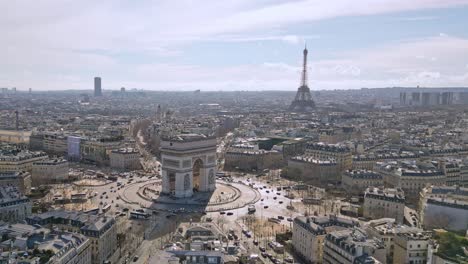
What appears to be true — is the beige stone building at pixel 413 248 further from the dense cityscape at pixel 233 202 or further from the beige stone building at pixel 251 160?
the beige stone building at pixel 251 160

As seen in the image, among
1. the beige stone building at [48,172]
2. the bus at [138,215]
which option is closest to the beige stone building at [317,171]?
the bus at [138,215]

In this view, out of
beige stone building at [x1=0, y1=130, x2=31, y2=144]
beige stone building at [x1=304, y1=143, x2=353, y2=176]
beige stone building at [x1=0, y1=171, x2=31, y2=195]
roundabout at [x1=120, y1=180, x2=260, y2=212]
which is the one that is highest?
beige stone building at [x1=304, y1=143, x2=353, y2=176]

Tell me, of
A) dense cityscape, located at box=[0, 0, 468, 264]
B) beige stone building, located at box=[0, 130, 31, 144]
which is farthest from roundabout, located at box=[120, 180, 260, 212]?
beige stone building, located at box=[0, 130, 31, 144]

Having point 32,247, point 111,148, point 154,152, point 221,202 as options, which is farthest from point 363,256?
point 154,152

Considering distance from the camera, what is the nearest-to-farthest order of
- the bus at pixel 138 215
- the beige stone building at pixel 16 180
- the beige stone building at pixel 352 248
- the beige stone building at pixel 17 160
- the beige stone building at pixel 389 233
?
the beige stone building at pixel 352 248, the beige stone building at pixel 389 233, the bus at pixel 138 215, the beige stone building at pixel 16 180, the beige stone building at pixel 17 160

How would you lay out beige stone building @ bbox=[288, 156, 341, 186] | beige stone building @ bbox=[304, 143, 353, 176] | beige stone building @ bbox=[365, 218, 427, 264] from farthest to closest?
beige stone building @ bbox=[304, 143, 353, 176] → beige stone building @ bbox=[288, 156, 341, 186] → beige stone building @ bbox=[365, 218, 427, 264]

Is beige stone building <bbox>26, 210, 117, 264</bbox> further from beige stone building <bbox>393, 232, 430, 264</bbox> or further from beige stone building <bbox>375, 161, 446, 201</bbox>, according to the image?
beige stone building <bbox>375, 161, 446, 201</bbox>

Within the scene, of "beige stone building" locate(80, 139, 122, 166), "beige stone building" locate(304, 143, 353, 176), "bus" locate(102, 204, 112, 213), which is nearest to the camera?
"bus" locate(102, 204, 112, 213)

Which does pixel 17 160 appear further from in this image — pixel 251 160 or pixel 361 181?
pixel 361 181

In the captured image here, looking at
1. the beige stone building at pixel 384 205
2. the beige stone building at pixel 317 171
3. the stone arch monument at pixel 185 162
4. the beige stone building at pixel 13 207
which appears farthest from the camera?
the beige stone building at pixel 317 171

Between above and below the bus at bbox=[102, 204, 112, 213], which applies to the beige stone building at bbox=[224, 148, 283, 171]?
above

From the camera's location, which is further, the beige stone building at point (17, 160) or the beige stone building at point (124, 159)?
the beige stone building at point (124, 159)
